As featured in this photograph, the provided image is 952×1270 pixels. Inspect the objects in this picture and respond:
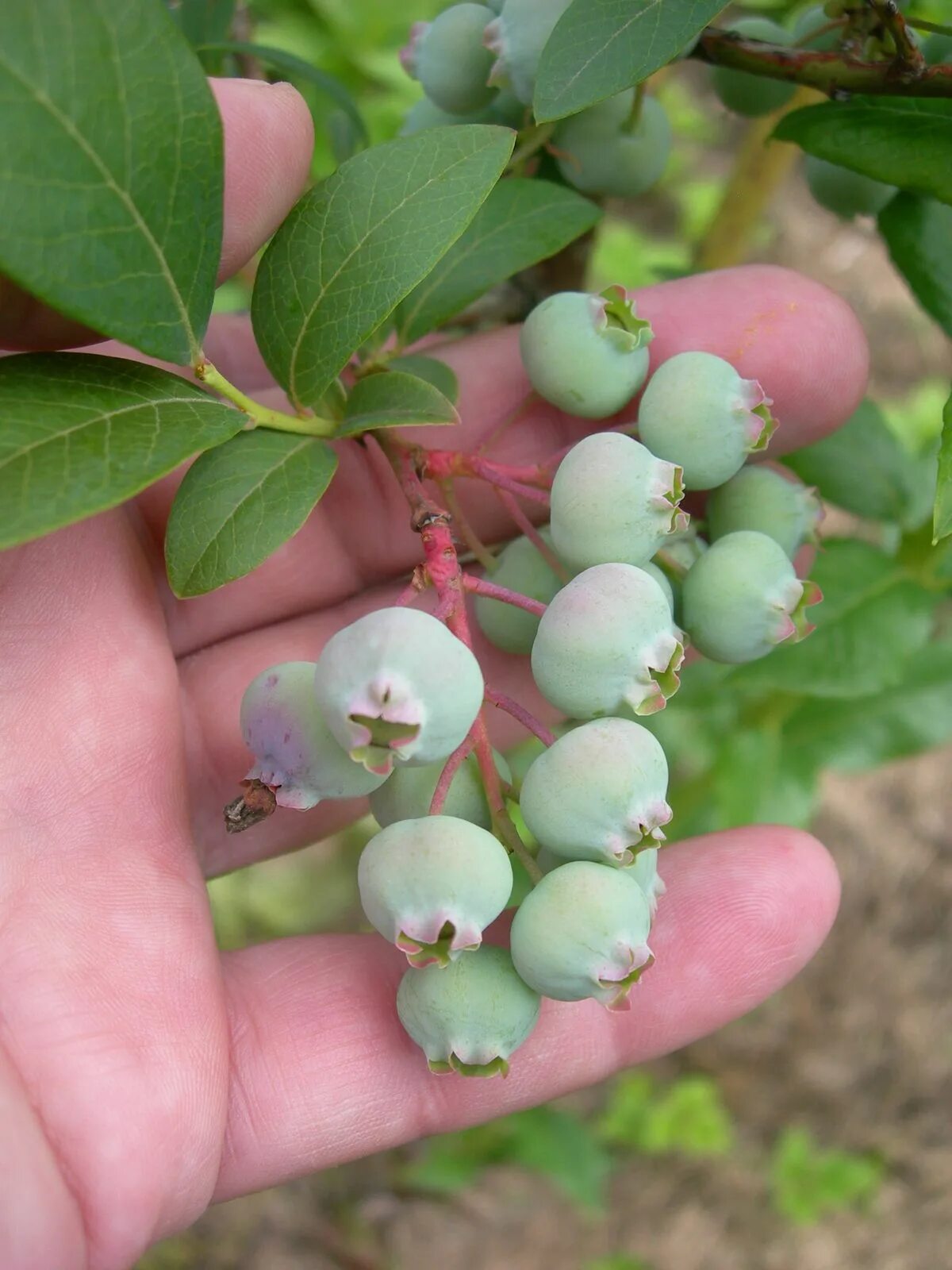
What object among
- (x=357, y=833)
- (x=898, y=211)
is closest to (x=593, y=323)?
(x=898, y=211)

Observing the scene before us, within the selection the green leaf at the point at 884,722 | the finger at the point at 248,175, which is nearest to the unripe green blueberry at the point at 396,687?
the finger at the point at 248,175

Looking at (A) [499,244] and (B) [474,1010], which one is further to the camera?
(A) [499,244]

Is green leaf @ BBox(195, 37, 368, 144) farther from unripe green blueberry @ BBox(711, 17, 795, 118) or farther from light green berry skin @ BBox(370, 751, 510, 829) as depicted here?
light green berry skin @ BBox(370, 751, 510, 829)

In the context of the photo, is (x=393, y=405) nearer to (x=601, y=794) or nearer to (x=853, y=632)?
(x=601, y=794)

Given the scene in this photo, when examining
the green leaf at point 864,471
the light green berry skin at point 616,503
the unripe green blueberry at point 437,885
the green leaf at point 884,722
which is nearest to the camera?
the unripe green blueberry at point 437,885

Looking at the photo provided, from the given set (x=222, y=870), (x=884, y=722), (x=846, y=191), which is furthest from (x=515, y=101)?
(x=884, y=722)

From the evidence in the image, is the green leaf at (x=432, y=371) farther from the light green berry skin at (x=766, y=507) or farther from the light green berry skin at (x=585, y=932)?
the light green berry skin at (x=585, y=932)

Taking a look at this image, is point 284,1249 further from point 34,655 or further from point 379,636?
point 379,636
